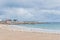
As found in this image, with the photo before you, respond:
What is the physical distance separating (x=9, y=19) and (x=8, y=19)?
171 centimetres

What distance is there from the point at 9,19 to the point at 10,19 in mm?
1286

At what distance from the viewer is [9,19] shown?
241ft

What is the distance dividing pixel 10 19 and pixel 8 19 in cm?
300

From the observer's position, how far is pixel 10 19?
72250 mm

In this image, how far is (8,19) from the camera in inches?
2950
